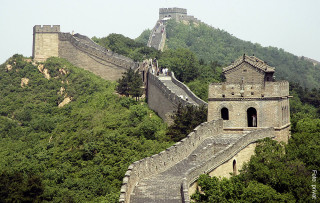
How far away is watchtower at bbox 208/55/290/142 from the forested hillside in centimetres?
5621

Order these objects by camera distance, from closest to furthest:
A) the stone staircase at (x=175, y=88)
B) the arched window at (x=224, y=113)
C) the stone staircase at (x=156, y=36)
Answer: the arched window at (x=224, y=113) < the stone staircase at (x=175, y=88) < the stone staircase at (x=156, y=36)

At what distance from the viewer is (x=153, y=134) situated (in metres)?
39.3

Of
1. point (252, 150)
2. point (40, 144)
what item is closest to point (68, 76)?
point (40, 144)

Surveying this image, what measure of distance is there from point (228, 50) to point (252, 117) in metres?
69.3

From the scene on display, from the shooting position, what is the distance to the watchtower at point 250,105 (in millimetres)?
30703

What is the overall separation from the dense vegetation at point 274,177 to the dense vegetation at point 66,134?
20.6 feet

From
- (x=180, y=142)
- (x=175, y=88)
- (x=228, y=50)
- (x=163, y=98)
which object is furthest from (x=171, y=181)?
(x=228, y=50)

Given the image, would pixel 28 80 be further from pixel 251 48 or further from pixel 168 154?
pixel 251 48

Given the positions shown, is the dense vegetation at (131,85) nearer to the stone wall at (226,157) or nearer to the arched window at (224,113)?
the arched window at (224,113)

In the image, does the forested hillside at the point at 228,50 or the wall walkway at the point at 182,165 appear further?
the forested hillside at the point at 228,50

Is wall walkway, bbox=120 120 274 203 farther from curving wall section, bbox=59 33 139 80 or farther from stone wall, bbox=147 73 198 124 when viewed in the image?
curving wall section, bbox=59 33 139 80

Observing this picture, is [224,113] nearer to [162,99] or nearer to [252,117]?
[252,117]

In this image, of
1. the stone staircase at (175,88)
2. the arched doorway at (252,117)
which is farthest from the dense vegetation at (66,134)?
the arched doorway at (252,117)

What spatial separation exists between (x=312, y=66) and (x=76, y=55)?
212 ft
